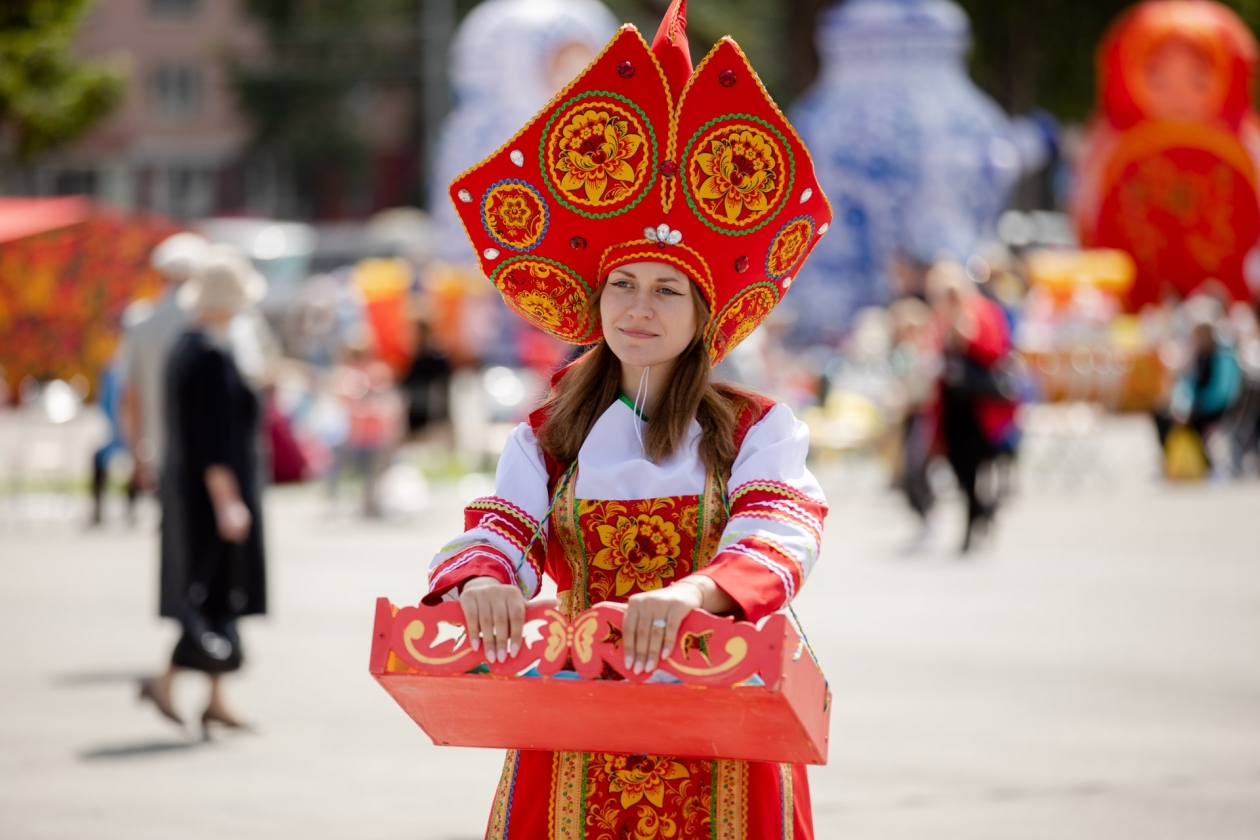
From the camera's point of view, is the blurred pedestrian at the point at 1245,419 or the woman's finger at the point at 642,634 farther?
the blurred pedestrian at the point at 1245,419

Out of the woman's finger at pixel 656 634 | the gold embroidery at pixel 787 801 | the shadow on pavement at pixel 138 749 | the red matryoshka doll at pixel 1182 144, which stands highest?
the red matryoshka doll at pixel 1182 144

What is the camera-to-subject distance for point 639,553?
3.14m

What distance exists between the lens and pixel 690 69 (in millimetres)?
3217

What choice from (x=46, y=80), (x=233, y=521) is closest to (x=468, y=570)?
(x=233, y=521)

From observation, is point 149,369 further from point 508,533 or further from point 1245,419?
point 1245,419

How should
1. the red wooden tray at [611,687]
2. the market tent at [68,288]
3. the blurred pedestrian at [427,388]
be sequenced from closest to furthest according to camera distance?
the red wooden tray at [611,687] → the blurred pedestrian at [427,388] → the market tent at [68,288]

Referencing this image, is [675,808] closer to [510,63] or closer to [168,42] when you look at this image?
[510,63]

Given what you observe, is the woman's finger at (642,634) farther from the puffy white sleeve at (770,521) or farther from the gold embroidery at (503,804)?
the gold embroidery at (503,804)

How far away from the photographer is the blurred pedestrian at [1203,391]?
16359mm

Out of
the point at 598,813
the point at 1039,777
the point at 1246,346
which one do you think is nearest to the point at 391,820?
the point at 1039,777

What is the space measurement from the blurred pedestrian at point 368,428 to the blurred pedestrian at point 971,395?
493cm

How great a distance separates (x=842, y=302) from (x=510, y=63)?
222 inches

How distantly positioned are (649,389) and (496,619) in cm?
62

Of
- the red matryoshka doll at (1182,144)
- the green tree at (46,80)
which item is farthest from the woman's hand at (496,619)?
the green tree at (46,80)
